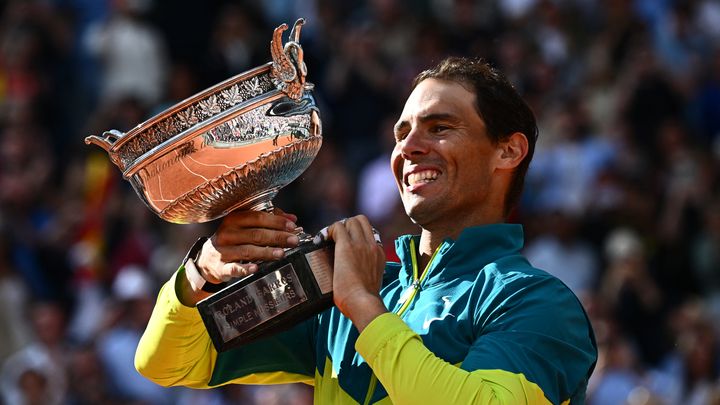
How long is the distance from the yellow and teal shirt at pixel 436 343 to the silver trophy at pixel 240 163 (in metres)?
0.21

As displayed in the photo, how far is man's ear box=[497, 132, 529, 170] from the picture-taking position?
3.74 meters

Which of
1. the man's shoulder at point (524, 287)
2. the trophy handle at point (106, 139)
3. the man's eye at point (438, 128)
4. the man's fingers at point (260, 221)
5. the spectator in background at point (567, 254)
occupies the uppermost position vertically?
the trophy handle at point (106, 139)

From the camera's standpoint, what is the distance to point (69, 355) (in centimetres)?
933

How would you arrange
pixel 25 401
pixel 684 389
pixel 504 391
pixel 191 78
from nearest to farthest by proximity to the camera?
pixel 504 391 < pixel 684 389 < pixel 25 401 < pixel 191 78

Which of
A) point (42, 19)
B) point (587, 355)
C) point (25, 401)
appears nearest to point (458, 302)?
point (587, 355)

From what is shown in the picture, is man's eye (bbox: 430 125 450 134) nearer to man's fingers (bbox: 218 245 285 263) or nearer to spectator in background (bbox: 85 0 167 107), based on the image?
man's fingers (bbox: 218 245 285 263)

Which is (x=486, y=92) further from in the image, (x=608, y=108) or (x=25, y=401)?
(x=608, y=108)

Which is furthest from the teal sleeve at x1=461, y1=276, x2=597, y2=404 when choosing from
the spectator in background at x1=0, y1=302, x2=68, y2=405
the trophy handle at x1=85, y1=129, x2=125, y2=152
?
the spectator in background at x1=0, y1=302, x2=68, y2=405

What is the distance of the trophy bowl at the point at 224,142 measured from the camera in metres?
3.38

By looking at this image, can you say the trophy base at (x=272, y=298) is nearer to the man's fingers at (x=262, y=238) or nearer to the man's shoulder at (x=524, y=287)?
the man's fingers at (x=262, y=238)

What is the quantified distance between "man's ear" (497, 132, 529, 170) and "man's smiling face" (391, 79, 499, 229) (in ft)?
0.13

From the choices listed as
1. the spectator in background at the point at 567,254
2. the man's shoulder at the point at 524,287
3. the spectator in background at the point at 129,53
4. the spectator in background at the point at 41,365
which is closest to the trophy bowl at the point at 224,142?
the man's shoulder at the point at 524,287

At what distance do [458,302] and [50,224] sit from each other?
765cm

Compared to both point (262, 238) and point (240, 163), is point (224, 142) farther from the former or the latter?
point (262, 238)
